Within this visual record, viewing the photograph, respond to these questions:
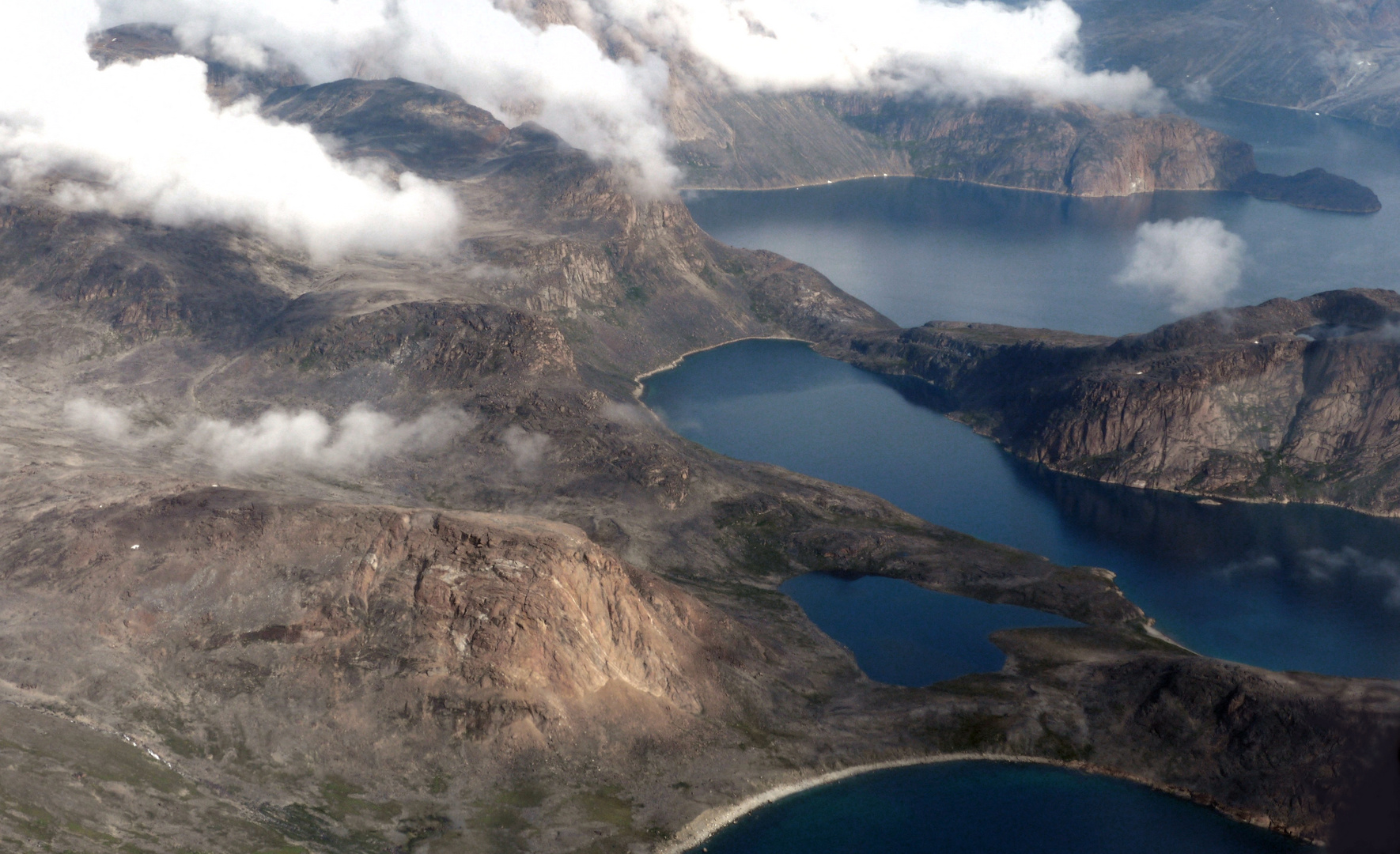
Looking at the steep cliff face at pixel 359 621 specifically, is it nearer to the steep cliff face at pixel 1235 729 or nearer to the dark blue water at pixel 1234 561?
the steep cliff face at pixel 1235 729

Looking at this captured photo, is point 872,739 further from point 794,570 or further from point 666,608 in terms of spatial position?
point 794,570

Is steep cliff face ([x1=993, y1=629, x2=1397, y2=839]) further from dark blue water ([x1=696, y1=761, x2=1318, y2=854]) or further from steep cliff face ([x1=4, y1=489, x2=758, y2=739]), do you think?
steep cliff face ([x1=4, y1=489, x2=758, y2=739])

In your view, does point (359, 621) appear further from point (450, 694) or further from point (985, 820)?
point (985, 820)

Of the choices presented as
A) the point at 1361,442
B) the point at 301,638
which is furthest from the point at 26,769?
the point at 1361,442

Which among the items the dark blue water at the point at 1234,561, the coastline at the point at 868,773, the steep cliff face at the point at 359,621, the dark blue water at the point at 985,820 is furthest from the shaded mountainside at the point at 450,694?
the dark blue water at the point at 1234,561

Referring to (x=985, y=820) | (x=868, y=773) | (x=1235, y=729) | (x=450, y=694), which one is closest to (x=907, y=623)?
(x=868, y=773)
